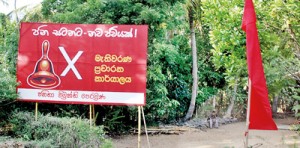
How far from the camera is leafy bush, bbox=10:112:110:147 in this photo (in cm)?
640

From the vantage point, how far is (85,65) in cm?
754

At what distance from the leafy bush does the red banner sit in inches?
19.9

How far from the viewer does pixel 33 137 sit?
Answer: 7.00 metres

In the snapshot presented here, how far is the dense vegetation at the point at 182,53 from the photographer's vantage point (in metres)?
6.02

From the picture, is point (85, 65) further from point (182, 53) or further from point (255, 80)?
point (182, 53)

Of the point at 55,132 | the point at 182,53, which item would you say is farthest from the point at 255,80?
the point at 182,53

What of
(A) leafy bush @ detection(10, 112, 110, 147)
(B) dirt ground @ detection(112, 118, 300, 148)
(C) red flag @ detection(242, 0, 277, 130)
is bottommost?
(B) dirt ground @ detection(112, 118, 300, 148)

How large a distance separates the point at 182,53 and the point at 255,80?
990 centimetres

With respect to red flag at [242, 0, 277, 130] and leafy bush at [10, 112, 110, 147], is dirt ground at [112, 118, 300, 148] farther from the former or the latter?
red flag at [242, 0, 277, 130]

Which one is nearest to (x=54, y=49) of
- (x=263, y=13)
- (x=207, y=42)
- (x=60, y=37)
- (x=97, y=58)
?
(x=60, y=37)

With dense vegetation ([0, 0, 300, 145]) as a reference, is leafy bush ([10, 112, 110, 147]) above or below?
below

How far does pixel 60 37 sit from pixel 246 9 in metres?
4.49

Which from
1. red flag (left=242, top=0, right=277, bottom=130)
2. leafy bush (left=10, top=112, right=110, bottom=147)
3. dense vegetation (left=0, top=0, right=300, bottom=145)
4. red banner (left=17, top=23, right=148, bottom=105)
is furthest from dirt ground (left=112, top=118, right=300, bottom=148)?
red flag (left=242, top=0, right=277, bottom=130)

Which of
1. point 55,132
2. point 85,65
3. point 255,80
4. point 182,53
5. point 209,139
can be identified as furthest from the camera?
point 182,53
